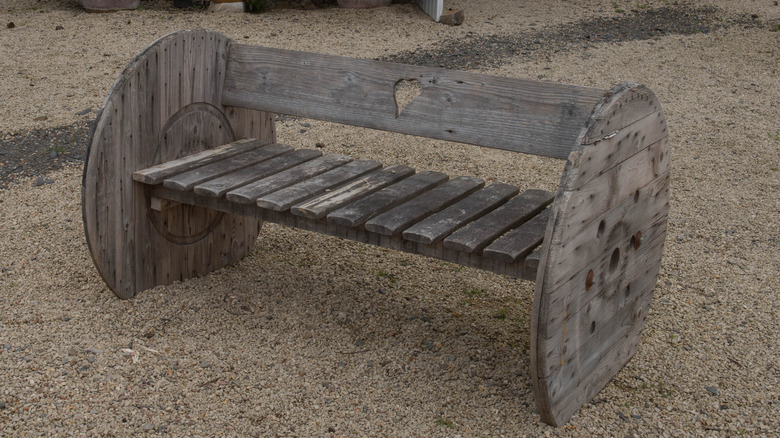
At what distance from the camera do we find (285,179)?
334cm

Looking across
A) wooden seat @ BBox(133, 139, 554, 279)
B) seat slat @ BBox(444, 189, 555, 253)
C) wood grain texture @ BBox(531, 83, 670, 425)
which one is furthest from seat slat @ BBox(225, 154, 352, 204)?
wood grain texture @ BBox(531, 83, 670, 425)

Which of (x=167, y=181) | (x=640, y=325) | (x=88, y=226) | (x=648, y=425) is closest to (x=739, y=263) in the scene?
(x=640, y=325)

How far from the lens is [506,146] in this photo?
3156 millimetres

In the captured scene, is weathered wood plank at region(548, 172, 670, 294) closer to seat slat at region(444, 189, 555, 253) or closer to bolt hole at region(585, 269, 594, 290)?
bolt hole at region(585, 269, 594, 290)

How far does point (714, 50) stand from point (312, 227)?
688 cm

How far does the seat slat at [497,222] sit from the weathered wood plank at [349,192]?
19.9 inches

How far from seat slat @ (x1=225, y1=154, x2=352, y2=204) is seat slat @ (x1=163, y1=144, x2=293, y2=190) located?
0.61 ft

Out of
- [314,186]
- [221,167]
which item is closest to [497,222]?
[314,186]

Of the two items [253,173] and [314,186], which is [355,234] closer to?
[314,186]

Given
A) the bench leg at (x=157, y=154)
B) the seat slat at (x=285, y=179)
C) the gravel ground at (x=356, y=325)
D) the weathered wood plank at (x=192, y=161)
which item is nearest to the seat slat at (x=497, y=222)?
the gravel ground at (x=356, y=325)

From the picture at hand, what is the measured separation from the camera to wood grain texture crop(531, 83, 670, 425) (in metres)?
2.40

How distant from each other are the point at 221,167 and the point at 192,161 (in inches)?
5.6

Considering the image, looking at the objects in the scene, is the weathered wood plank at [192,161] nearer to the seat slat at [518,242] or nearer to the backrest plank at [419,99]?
the backrest plank at [419,99]

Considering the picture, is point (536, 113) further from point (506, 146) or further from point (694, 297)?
point (694, 297)
